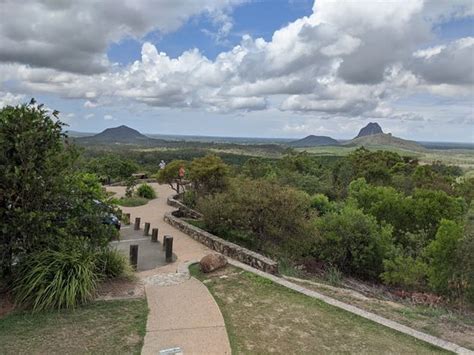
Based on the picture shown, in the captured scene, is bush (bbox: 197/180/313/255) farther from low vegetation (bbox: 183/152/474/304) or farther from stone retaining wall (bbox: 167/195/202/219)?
stone retaining wall (bbox: 167/195/202/219)

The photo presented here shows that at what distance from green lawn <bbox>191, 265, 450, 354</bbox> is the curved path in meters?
0.24

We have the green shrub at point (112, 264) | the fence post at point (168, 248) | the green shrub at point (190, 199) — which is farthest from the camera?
the green shrub at point (190, 199)

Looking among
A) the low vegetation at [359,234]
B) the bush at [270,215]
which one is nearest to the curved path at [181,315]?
the bush at [270,215]

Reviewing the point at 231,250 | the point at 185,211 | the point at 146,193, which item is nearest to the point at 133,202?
the point at 146,193

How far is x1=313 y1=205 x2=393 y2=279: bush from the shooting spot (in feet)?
45.0

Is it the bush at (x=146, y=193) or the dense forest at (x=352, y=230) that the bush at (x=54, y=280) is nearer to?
the dense forest at (x=352, y=230)

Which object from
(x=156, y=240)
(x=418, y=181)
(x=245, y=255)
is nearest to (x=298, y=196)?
(x=245, y=255)

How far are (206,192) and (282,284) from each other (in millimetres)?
12870

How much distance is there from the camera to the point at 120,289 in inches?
308

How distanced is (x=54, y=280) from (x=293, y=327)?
4.16 meters

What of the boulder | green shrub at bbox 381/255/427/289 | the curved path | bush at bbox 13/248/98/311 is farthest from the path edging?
green shrub at bbox 381/255/427/289

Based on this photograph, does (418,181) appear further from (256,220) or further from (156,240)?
(156,240)

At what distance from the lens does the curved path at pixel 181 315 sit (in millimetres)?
5484

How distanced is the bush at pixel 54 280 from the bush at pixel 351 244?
856 centimetres
